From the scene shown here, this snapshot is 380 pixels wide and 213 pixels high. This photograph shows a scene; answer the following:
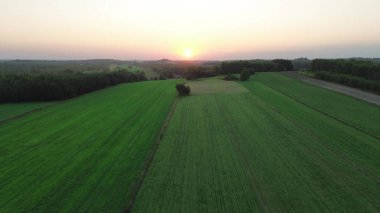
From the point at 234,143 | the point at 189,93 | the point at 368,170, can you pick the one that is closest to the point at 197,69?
the point at 189,93

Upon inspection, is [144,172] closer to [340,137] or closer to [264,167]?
[264,167]

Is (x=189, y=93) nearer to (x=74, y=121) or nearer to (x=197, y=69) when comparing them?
(x=74, y=121)

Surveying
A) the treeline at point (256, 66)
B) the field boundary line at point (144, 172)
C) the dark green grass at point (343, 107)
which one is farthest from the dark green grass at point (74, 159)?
the treeline at point (256, 66)

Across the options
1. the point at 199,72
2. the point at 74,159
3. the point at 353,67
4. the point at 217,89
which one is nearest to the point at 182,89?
the point at 217,89

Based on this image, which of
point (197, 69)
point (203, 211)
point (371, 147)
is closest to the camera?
point (203, 211)

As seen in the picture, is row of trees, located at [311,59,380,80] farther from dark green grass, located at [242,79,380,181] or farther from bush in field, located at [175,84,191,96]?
bush in field, located at [175,84,191,96]

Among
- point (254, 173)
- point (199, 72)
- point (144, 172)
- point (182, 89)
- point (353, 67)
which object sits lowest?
point (144, 172)

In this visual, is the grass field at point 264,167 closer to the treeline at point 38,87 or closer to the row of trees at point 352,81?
the row of trees at point 352,81
